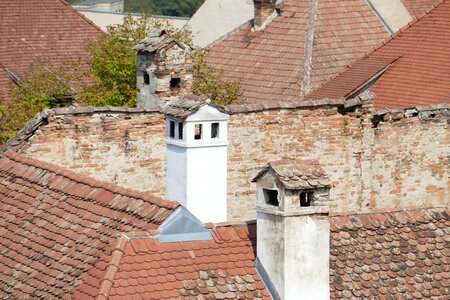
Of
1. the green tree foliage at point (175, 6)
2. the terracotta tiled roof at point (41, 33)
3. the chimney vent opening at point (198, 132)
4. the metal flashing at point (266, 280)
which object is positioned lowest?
the metal flashing at point (266, 280)

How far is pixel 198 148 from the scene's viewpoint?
21.6 metres

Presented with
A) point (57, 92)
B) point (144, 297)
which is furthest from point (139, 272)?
point (57, 92)

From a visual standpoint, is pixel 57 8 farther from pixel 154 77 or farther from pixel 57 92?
pixel 154 77

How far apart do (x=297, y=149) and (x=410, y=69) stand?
7.30 metres

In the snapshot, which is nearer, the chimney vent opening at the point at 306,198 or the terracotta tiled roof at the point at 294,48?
the chimney vent opening at the point at 306,198

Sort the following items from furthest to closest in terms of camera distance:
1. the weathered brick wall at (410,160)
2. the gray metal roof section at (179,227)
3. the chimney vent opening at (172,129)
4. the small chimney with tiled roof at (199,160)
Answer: the weathered brick wall at (410,160)
the chimney vent opening at (172,129)
the small chimney with tiled roof at (199,160)
the gray metal roof section at (179,227)

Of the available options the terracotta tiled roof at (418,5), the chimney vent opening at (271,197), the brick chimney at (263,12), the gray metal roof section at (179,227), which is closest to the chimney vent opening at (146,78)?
the gray metal roof section at (179,227)

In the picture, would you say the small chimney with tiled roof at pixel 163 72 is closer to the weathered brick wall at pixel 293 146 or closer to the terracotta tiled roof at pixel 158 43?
the terracotta tiled roof at pixel 158 43

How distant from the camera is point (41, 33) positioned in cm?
4297

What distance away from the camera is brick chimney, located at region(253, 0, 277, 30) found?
124ft

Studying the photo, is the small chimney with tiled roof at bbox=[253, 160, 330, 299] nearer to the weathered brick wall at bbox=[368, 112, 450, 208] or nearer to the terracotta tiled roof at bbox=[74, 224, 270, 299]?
the terracotta tiled roof at bbox=[74, 224, 270, 299]

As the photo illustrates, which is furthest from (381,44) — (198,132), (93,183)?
(93,183)

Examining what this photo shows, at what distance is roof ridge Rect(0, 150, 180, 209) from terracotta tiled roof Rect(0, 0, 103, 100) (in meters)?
18.6

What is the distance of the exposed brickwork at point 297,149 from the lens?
24656 mm
